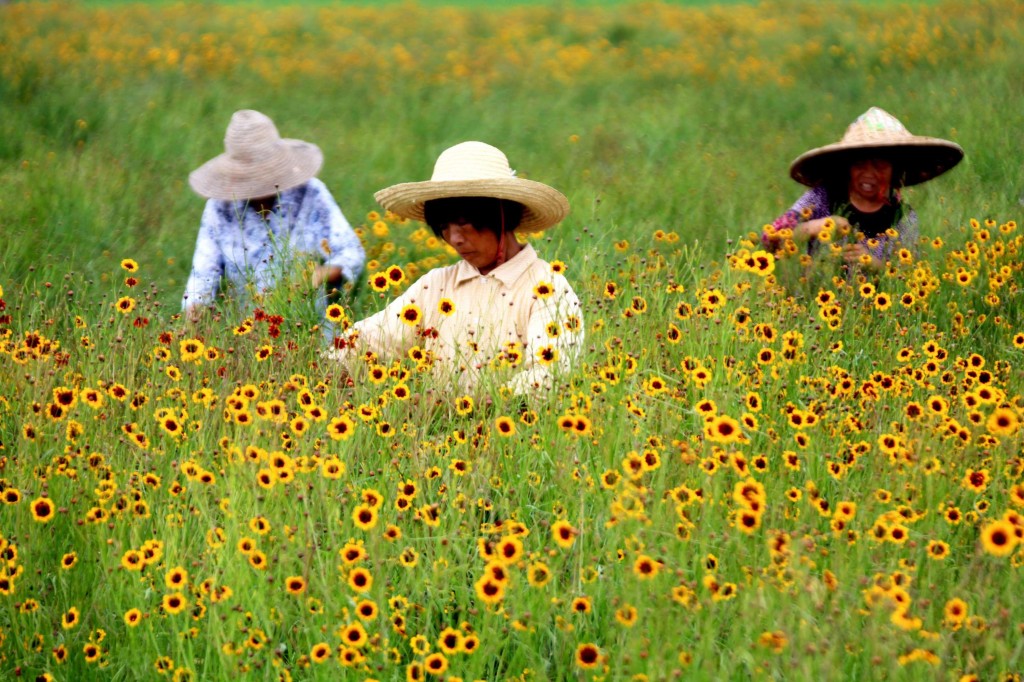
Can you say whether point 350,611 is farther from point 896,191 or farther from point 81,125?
point 81,125

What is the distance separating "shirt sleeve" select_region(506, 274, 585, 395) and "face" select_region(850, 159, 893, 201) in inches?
78.8

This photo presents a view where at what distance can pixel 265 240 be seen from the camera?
5.33m

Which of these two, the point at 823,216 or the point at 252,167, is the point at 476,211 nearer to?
the point at 252,167

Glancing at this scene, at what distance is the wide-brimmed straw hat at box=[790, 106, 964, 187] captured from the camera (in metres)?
5.04

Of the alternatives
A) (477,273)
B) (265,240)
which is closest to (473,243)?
(477,273)

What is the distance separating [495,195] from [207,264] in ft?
6.23

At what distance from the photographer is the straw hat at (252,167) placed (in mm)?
5301

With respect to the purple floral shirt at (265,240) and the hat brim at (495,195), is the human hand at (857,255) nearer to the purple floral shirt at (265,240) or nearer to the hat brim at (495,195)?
the hat brim at (495,195)

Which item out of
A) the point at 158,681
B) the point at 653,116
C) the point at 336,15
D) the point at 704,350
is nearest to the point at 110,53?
the point at 336,15

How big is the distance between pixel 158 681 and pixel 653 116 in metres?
7.56

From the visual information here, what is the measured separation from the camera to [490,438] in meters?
3.06

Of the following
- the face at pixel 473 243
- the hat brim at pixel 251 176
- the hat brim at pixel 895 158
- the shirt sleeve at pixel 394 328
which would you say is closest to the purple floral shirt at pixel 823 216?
the hat brim at pixel 895 158

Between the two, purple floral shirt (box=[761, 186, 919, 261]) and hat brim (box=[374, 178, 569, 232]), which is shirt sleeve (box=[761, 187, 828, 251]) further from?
hat brim (box=[374, 178, 569, 232])

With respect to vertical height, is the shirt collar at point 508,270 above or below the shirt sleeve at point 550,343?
above
